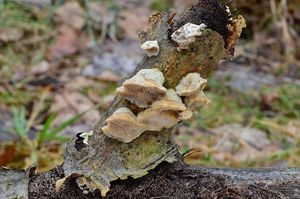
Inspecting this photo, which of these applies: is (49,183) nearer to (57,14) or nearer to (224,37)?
(224,37)

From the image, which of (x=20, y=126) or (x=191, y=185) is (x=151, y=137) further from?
(x=20, y=126)

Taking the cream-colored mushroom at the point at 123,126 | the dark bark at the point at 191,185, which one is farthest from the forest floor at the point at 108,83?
the cream-colored mushroom at the point at 123,126

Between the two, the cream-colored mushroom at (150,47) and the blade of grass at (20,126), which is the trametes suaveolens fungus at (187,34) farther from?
the blade of grass at (20,126)

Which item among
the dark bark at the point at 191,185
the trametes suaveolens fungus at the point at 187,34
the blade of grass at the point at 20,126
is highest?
the trametes suaveolens fungus at the point at 187,34

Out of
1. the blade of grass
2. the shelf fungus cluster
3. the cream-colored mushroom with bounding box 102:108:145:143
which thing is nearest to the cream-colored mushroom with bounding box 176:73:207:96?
the shelf fungus cluster

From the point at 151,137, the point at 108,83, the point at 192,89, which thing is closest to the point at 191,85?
the point at 192,89
